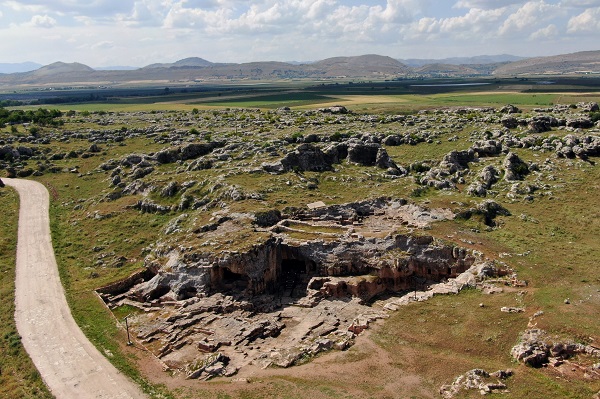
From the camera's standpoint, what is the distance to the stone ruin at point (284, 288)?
4597 centimetres

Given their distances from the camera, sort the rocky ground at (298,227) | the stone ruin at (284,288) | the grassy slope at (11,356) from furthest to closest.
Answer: the rocky ground at (298,227) < the stone ruin at (284,288) < the grassy slope at (11,356)

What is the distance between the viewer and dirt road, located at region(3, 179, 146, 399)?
39.3 metres

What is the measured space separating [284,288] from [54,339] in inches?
978

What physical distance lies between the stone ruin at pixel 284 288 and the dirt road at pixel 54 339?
480cm

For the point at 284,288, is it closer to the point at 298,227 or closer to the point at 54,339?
the point at 298,227

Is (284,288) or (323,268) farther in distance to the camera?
(284,288)

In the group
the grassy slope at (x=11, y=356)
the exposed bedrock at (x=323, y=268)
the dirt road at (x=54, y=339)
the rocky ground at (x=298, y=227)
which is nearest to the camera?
the grassy slope at (x=11, y=356)

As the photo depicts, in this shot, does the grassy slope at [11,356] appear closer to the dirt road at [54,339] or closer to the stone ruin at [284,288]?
the dirt road at [54,339]

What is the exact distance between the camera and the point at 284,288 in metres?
57.5

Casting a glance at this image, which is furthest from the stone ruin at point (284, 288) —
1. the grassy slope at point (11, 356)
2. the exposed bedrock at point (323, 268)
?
the grassy slope at point (11, 356)

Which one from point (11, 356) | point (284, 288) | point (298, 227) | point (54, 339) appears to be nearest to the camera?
point (11, 356)

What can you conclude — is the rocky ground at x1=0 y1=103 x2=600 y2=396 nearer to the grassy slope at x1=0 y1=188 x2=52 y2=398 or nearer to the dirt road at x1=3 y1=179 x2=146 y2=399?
the dirt road at x1=3 y1=179 x2=146 y2=399

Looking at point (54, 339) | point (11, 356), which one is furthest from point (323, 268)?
point (11, 356)

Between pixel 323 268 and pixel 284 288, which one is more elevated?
pixel 323 268
